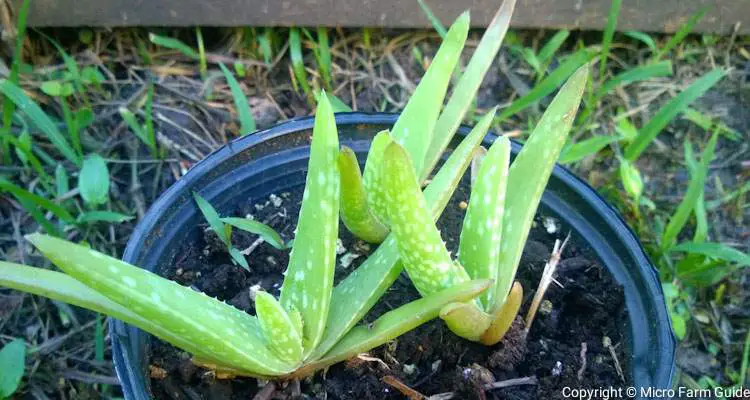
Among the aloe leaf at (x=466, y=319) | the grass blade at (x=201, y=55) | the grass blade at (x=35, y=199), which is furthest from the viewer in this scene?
the grass blade at (x=201, y=55)

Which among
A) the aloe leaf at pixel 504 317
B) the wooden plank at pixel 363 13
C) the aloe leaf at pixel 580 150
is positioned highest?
the wooden plank at pixel 363 13

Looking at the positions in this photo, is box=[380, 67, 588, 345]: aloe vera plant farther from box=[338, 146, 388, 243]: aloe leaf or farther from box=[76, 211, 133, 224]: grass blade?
box=[76, 211, 133, 224]: grass blade

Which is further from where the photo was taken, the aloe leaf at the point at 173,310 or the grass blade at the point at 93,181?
the grass blade at the point at 93,181

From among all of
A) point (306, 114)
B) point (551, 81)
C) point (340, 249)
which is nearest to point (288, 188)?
point (340, 249)

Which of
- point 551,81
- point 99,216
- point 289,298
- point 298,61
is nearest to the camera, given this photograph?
point 289,298

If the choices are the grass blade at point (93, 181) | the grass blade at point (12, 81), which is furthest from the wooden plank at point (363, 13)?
the grass blade at point (93, 181)

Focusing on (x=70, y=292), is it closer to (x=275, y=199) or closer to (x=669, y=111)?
(x=275, y=199)

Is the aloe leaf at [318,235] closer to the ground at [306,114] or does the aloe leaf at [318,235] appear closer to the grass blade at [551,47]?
the ground at [306,114]

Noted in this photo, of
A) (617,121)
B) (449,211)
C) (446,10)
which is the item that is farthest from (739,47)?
(449,211)
